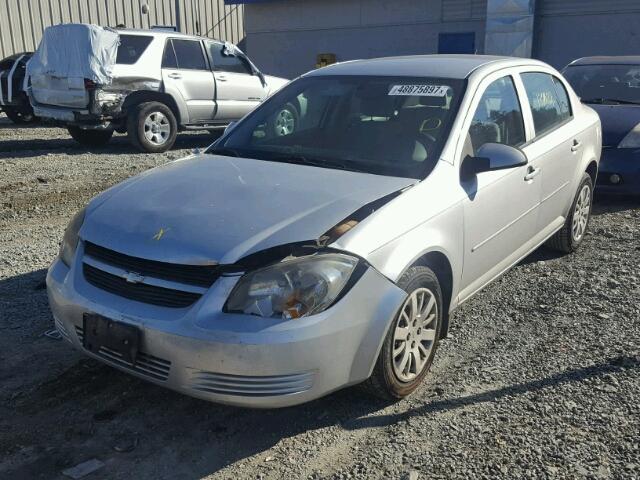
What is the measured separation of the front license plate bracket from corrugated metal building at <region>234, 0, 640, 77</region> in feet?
54.0

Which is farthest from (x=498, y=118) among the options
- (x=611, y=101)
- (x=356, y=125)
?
(x=611, y=101)

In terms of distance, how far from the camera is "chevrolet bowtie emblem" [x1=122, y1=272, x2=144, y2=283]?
9.57ft

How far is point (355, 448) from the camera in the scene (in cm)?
299

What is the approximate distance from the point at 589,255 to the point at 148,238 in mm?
4139

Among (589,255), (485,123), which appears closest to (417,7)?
(589,255)

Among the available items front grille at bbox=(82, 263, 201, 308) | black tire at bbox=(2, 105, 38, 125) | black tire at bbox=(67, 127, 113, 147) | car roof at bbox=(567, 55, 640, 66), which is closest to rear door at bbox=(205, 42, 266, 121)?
black tire at bbox=(67, 127, 113, 147)

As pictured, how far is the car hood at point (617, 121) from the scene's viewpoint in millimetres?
7129

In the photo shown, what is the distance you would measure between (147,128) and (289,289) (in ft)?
27.9

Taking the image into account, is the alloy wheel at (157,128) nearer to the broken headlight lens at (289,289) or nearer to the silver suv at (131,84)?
the silver suv at (131,84)

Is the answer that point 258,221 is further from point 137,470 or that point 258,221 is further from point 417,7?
point 417,7

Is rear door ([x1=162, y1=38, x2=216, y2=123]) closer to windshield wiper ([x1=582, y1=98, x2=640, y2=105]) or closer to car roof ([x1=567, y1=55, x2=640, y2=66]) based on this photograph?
car roof ([x1=567, y1=55, x2=640, y2=66])

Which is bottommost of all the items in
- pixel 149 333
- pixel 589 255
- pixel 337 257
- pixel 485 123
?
pixel 589 255

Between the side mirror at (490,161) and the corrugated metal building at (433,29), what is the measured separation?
1469 centimetres

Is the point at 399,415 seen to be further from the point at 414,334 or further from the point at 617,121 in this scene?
the point at 617,121
